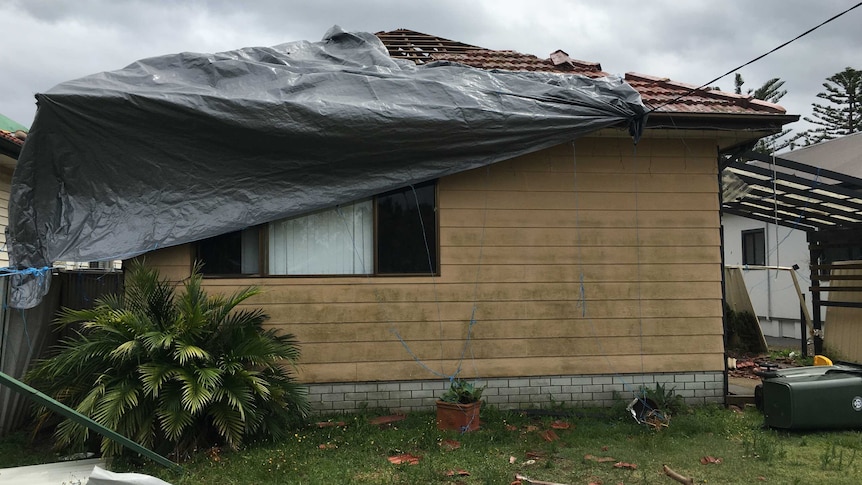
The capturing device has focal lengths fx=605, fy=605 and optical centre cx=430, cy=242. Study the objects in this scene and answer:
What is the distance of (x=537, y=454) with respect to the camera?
18.0ft

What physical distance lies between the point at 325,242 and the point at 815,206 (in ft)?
26.3

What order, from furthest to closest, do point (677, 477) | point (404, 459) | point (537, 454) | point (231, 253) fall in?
point (231, 253) → point (537, 454) → point (404, 459) → point (677, 477)

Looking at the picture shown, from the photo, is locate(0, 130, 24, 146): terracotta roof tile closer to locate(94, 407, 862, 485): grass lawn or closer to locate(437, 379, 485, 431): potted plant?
locate(94, 407, 862, 485): grass lawn

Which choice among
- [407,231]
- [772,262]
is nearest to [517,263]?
[407,231]

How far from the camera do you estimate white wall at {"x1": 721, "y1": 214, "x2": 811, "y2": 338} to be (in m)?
15.1

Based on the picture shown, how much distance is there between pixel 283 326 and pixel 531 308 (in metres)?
2.78

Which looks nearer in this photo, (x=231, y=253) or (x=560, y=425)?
(x=560, y=425)

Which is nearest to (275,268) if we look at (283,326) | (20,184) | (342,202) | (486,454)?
(283,326)

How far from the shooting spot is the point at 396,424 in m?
6.31

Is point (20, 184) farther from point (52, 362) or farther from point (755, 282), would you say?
point (755, 282)

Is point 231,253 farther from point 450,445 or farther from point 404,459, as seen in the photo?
point 450,445

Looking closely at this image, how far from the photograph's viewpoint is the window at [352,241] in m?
6.67

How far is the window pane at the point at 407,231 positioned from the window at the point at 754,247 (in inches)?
508

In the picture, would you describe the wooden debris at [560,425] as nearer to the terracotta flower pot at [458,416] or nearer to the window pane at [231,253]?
the terracotta flower pot at [458,416]
